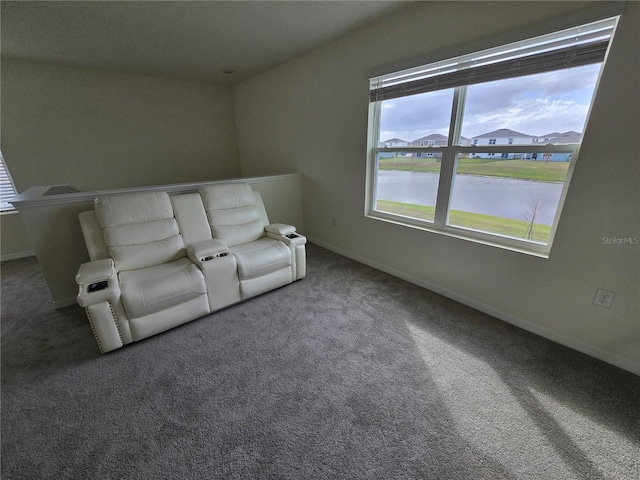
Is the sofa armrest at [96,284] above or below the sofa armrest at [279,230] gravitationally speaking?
below

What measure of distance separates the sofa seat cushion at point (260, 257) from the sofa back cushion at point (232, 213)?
0.14 metres

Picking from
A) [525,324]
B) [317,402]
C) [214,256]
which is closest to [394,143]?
[525,324]

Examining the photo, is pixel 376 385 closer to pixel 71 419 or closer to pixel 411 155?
pixel 71 419

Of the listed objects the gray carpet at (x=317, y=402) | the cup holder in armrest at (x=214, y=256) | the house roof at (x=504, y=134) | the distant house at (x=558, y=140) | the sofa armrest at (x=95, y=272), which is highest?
the house roof at (x=504, y=134)

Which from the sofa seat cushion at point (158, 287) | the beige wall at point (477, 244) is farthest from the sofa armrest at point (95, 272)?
the beige wall at point (477, 244)

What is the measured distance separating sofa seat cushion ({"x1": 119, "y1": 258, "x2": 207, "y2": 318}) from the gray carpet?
300 millimetres

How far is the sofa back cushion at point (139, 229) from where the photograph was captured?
2.10 m

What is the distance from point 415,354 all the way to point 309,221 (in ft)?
8.20

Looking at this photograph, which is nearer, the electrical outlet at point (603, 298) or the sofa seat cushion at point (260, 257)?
the electrical outlet at point (603, 298)

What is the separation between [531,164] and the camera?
1.82 m

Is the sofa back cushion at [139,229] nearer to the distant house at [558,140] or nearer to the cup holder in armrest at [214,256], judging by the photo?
the cup holder in armrest at [214,256]

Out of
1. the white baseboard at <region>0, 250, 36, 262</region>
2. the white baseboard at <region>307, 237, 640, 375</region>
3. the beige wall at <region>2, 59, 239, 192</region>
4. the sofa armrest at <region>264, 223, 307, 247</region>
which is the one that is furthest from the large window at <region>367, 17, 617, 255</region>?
the white baseboard at <region>0, 250, 36, 262</region>

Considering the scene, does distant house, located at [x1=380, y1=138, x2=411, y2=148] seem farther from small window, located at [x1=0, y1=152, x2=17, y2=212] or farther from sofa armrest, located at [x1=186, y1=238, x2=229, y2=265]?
small window, located at [x1=0, y1=152, x2=17, y2=212]

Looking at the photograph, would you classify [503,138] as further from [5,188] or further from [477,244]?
[5,188]
